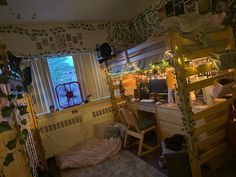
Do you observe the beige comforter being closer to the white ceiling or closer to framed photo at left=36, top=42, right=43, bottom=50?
framed photo at left=36, top=42, right=43, bottom=50

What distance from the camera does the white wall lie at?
3.69 metres

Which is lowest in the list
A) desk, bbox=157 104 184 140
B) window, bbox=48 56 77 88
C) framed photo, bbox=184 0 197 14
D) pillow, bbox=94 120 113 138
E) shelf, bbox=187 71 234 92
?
pillow, bbox=94 120 113 138

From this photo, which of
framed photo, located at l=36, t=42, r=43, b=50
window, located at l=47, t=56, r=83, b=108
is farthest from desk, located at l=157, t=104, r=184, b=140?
framed photo, located at l=36, t=42, r=43, b=50

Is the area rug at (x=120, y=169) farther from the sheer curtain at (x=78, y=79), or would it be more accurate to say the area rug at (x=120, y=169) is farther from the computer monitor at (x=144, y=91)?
the sheer curtain at (x=78, y=79)

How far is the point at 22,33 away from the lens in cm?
355

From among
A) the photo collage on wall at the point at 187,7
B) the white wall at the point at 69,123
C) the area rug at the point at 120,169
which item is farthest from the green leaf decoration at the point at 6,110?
the photo collage on wall at the point at 187,7

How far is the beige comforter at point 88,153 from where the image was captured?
3.20m

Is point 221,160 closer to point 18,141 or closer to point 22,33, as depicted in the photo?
point 18,141

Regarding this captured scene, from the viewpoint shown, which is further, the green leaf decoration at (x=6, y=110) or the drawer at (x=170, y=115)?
the drawer at (x=170, y=115)

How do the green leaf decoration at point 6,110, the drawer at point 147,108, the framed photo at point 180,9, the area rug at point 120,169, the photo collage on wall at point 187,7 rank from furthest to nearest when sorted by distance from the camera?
the drawer at point 147,108 → the framed photo at point 180,9 → the photo collage on wall at point 187,7 → the area rug at point 120,169 → the green leaf decoration at point 6,110

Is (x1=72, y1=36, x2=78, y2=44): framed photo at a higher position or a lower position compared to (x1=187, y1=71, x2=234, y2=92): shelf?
higher

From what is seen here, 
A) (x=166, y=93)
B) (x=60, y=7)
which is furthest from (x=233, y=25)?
(x=60, y=7)

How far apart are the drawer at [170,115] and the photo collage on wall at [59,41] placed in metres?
2.17

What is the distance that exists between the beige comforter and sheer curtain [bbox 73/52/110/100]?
3.31 ft
